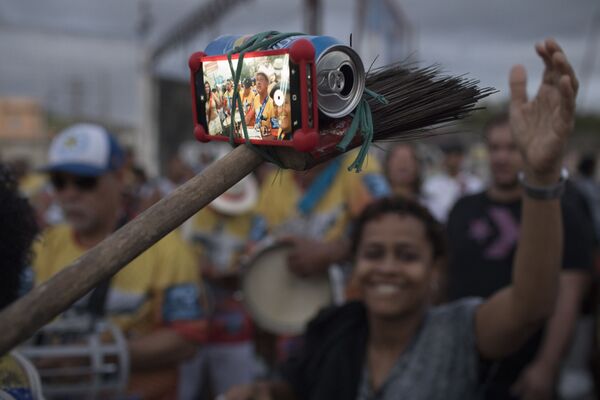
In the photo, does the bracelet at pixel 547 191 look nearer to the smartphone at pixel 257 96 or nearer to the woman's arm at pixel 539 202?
the woman's arm at pixel 539 202

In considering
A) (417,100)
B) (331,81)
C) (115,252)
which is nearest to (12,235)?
(115,252)

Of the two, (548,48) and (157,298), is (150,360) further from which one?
(548,48)

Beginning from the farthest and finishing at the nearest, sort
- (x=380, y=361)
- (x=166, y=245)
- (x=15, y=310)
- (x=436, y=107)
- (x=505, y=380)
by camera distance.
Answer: (x=166, y=245)
(x=505, y=380)
(x=380, y=361)
(x=436, y=107)
(x=15, y=310)

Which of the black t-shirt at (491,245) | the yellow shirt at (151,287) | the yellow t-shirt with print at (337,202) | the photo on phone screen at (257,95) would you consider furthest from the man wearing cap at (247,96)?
the yellow t-shirt with print at (337,202)

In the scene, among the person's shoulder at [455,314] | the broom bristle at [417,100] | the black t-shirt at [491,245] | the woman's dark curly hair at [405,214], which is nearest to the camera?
the broom bristle at [417,100]

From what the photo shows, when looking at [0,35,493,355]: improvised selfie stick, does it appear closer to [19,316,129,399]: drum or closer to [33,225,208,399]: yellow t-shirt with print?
[19,316,129,399]: drum

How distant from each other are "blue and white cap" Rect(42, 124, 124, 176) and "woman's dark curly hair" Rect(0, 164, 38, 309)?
122 centimetres

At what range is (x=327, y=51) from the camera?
984 mm

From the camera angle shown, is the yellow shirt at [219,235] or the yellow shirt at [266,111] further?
the yellow shirt at [219,235]

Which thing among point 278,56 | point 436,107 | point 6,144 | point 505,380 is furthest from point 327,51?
point 6,144

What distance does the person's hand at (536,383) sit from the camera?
2328 millimetres

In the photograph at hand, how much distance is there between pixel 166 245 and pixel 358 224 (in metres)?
0.81

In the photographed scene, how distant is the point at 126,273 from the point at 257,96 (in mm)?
1533

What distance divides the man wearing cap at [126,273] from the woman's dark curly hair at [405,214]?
753mm
